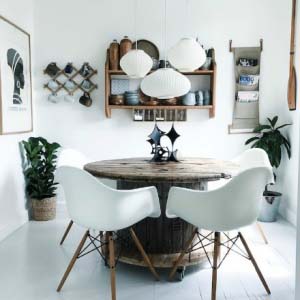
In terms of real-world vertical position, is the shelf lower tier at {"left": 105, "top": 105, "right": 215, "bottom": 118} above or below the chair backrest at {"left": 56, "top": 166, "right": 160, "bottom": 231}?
above

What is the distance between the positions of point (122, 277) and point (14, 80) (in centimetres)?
218

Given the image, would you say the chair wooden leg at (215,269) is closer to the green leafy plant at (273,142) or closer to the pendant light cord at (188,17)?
the green leafy plant at (273,142)

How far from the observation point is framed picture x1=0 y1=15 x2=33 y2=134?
10.3ft

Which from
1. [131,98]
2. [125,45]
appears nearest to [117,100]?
[131,98]

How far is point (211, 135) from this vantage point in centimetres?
400

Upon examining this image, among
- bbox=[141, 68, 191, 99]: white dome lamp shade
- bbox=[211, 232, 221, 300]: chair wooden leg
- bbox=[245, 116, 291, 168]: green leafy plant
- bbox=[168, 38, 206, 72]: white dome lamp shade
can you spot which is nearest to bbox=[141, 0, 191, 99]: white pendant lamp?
bbox=[141, 68, 191, 99]: white dome lamp shade

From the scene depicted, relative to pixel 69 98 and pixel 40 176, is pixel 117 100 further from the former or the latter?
pixel 40 176

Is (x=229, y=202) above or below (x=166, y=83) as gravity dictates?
below

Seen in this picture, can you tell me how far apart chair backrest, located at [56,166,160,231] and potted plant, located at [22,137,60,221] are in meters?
1.72

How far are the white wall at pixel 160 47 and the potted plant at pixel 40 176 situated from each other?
1.11ft

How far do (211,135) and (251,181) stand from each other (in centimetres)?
214

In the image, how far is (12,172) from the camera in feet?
11.2

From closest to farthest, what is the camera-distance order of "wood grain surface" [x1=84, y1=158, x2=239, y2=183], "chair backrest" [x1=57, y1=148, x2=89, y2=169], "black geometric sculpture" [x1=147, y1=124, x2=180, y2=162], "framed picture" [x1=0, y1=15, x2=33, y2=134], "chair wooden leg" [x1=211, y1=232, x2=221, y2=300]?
"chair wooden leg" [x1=211, y1=232, x2=221, y2=300] < "wood grain surface" [x1=84, y1=158, x2=239, y2=183] < "chair backrest" [x1=57, y1=148, x2=89, y2=169] < "black geometric sculpture" [x1=147, y1=124, x2=180, y2=162] < "framed picture" [x1=0, y1=15, x2=33, y2=134]

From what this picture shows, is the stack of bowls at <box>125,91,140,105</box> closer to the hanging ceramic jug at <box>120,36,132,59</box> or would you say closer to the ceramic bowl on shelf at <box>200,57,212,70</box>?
the hanging ceramic jug at <box>120,36,132,59</box>
